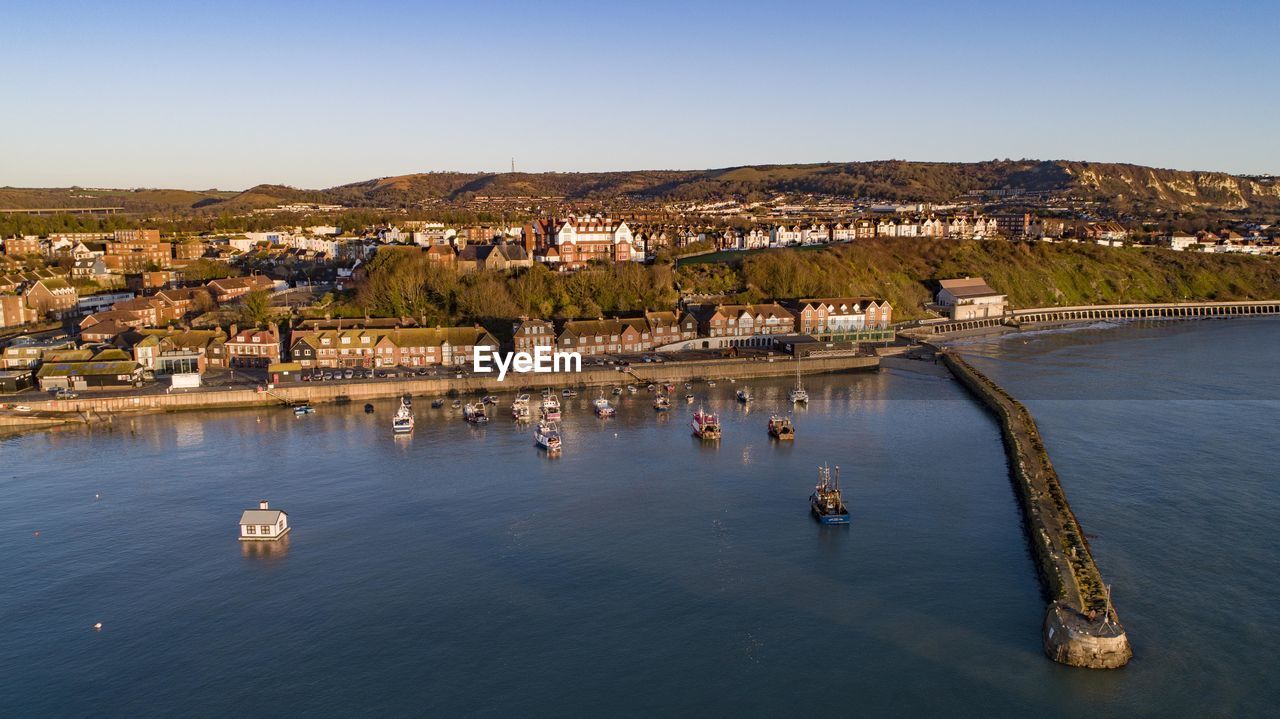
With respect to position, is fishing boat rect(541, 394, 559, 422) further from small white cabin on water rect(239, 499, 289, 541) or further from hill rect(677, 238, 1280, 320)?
hill rect(677, 238, 1280, 320)

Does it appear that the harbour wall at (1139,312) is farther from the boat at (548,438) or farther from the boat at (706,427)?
the boat at (548,438)

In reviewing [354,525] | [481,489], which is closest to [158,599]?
[354,525]

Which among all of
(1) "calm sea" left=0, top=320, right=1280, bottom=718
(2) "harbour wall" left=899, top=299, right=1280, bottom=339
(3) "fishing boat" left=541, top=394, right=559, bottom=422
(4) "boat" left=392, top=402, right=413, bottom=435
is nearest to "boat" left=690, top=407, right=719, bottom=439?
(1) "calm sea" left=0, top=320, right=1280, bottom=718

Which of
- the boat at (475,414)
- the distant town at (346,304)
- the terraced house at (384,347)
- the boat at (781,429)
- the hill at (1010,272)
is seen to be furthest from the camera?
the hill at (1010,272)

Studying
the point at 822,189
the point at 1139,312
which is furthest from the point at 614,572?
the point at 822,189

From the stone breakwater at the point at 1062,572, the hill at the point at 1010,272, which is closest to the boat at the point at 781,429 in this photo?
the stone breakwater at the point at 1062,572
